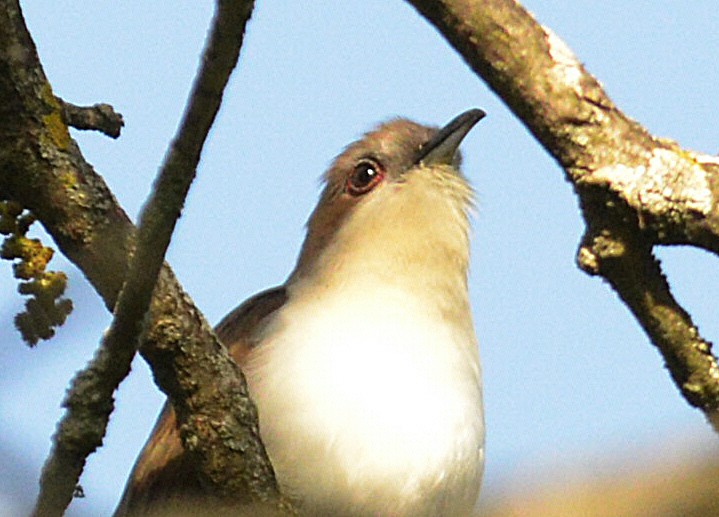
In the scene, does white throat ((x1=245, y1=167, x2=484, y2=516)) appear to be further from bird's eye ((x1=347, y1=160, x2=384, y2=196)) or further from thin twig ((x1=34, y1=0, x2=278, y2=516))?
thin twig ((x1=34, y1=0, x2=278, y2=516))

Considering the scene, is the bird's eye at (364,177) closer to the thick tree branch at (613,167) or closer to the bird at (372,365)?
the bird at (372,365)

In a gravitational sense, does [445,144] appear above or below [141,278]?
above

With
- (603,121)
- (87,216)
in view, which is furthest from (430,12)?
(87,216)

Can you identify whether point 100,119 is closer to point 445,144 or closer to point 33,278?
point 33,278

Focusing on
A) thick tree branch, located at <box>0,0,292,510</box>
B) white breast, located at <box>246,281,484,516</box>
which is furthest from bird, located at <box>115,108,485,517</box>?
thick tree branch, located at <box>0,0,292,510</box>

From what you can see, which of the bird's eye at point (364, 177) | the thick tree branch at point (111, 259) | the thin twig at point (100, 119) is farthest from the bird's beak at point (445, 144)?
the thick tree branch at point (111, 259)

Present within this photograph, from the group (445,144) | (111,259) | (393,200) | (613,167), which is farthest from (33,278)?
(445,144)

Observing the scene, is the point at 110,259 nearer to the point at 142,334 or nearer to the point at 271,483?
the point at 142,334
